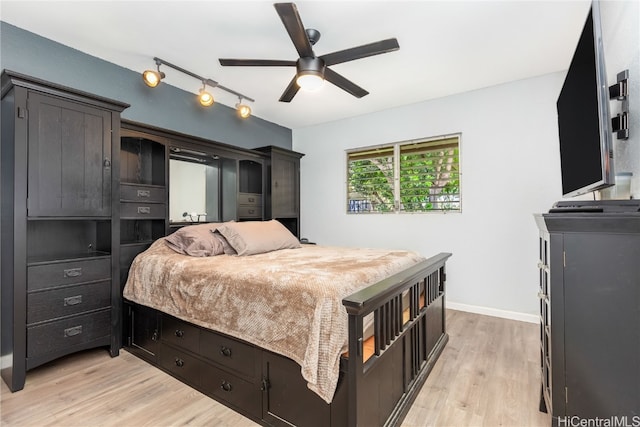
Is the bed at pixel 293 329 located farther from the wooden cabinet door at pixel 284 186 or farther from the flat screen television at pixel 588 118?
the wooden cabinet door at pixel 284 186

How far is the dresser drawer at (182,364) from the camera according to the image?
6.64ft

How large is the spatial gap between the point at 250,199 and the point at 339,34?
89.6 inches

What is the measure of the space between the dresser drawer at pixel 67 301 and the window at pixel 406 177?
3.09 m

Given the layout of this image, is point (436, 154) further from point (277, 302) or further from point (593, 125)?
point (277, 302)

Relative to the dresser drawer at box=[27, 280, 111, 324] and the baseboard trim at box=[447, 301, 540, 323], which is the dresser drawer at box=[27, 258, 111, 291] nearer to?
the dresser drawer at box=[27, 280, 111, 324]

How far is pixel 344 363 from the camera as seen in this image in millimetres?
1370

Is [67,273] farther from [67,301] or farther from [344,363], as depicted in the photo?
[344,363]

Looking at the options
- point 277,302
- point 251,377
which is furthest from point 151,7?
point 251,377

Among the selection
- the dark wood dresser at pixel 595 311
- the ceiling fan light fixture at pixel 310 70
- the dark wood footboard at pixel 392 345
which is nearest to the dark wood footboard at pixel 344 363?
the dark wood footboard at pixel 392 345

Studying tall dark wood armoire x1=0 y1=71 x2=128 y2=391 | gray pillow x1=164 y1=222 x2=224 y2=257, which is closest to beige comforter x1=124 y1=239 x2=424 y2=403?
gray pillow x1=164 y1=222 x2=224 y2=257

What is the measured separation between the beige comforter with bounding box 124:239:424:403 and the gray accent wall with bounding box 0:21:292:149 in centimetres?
163

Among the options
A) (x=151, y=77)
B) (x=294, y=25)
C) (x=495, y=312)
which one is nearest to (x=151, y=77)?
(x=151, y=77)

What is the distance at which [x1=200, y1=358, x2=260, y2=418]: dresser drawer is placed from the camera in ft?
5.59

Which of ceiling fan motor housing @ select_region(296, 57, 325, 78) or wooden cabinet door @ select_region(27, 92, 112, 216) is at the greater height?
ceiling fan motor housing @ select_region(296, 57, 325, 78)
